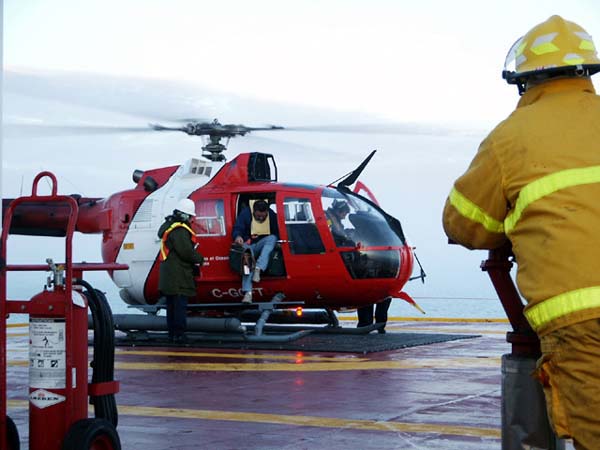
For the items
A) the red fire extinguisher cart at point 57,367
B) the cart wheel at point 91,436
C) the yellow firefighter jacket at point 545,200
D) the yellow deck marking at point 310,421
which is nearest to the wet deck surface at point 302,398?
the yellow deck marking at point 310,421

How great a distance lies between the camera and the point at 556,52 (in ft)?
11.3

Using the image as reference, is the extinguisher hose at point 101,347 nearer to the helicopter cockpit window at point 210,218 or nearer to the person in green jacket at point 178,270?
the person in green jacket at point 178,270

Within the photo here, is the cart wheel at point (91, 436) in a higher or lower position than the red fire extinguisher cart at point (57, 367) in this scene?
lower

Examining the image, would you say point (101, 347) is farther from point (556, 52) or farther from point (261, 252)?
point (261, 252)

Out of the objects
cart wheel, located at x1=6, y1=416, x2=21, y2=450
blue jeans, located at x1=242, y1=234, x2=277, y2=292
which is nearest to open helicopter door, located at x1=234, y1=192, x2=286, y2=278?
blue jeans, located at x1=242, y1=234, x2=277, y2=292

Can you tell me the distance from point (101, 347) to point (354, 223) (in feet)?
26.7

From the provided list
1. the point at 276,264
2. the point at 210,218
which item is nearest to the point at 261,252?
the point at 276,264

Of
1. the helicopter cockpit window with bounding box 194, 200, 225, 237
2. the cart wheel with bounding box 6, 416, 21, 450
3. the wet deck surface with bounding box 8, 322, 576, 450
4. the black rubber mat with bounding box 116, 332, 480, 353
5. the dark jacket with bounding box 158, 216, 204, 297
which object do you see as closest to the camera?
the cart wheel with bounding box 6, 416, 21, 450

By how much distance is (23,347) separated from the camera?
13.3m

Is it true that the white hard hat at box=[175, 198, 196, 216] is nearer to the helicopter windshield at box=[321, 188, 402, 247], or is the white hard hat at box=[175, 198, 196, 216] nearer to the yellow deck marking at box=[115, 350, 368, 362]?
the helicopter windshield at box=[321, 188, 402, 247]

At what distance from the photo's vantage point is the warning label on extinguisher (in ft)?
16.3

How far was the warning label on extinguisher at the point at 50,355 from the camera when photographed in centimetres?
497

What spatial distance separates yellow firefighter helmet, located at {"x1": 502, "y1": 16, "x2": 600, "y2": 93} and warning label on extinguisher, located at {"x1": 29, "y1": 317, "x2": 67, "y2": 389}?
2.70m

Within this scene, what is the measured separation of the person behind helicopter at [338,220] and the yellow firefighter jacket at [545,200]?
949 cm
